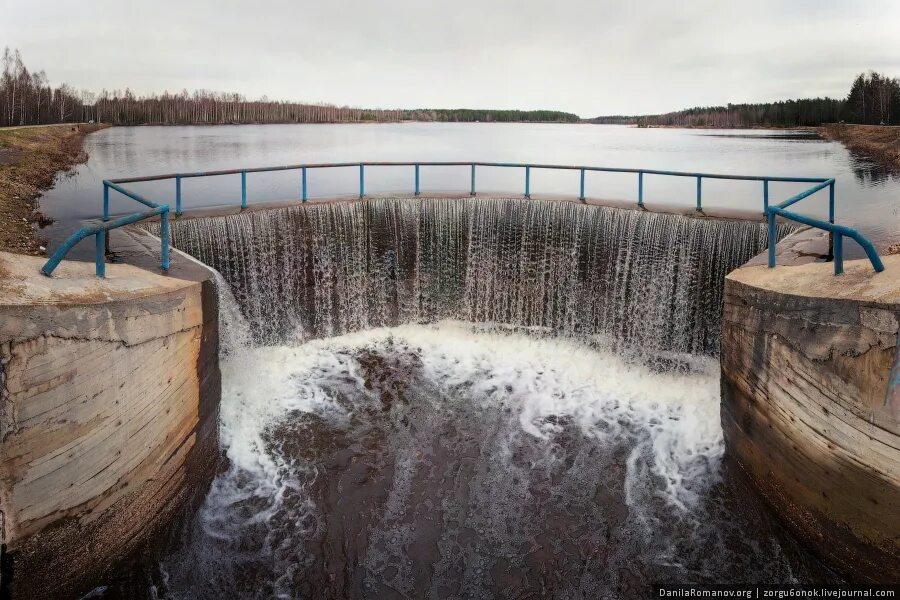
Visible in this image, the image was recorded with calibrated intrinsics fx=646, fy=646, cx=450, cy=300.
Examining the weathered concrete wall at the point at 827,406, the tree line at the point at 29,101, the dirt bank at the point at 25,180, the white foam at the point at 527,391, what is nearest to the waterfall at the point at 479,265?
the white foam at the point at 527,391

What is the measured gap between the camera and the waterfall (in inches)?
381

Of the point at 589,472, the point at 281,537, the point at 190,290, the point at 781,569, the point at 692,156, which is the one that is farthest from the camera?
the point at 692,156

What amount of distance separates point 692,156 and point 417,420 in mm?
37155

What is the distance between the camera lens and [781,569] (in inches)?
Result: 219

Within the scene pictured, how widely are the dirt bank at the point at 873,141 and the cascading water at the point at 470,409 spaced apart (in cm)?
2878

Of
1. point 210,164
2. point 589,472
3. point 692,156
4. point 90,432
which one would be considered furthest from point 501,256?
point 692,156

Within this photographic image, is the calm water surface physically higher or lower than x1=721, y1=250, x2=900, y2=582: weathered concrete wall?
higher

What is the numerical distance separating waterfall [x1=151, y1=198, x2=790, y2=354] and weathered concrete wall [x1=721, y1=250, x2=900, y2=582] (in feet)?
9.73

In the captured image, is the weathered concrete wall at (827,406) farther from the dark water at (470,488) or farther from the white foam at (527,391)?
the white foam at (527,391)

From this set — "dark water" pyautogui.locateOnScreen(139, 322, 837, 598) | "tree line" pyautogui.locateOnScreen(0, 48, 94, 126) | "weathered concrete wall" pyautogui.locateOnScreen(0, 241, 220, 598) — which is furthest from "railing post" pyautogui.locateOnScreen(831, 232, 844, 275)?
"tree line" pyautogui.locateOnScreen(0, 48, 94, 126)

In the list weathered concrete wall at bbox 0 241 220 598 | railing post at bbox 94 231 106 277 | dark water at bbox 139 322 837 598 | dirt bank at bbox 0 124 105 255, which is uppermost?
dirt bank at bbox 0 124 105 255

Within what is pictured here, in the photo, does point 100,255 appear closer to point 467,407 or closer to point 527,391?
point 467,407

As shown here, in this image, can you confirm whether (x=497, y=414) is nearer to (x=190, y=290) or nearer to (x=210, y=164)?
(x=190, y=290)

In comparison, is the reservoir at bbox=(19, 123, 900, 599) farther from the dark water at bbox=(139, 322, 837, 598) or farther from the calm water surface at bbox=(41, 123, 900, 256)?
the calm water surface at bbox=(41, 123, 900, 256)
